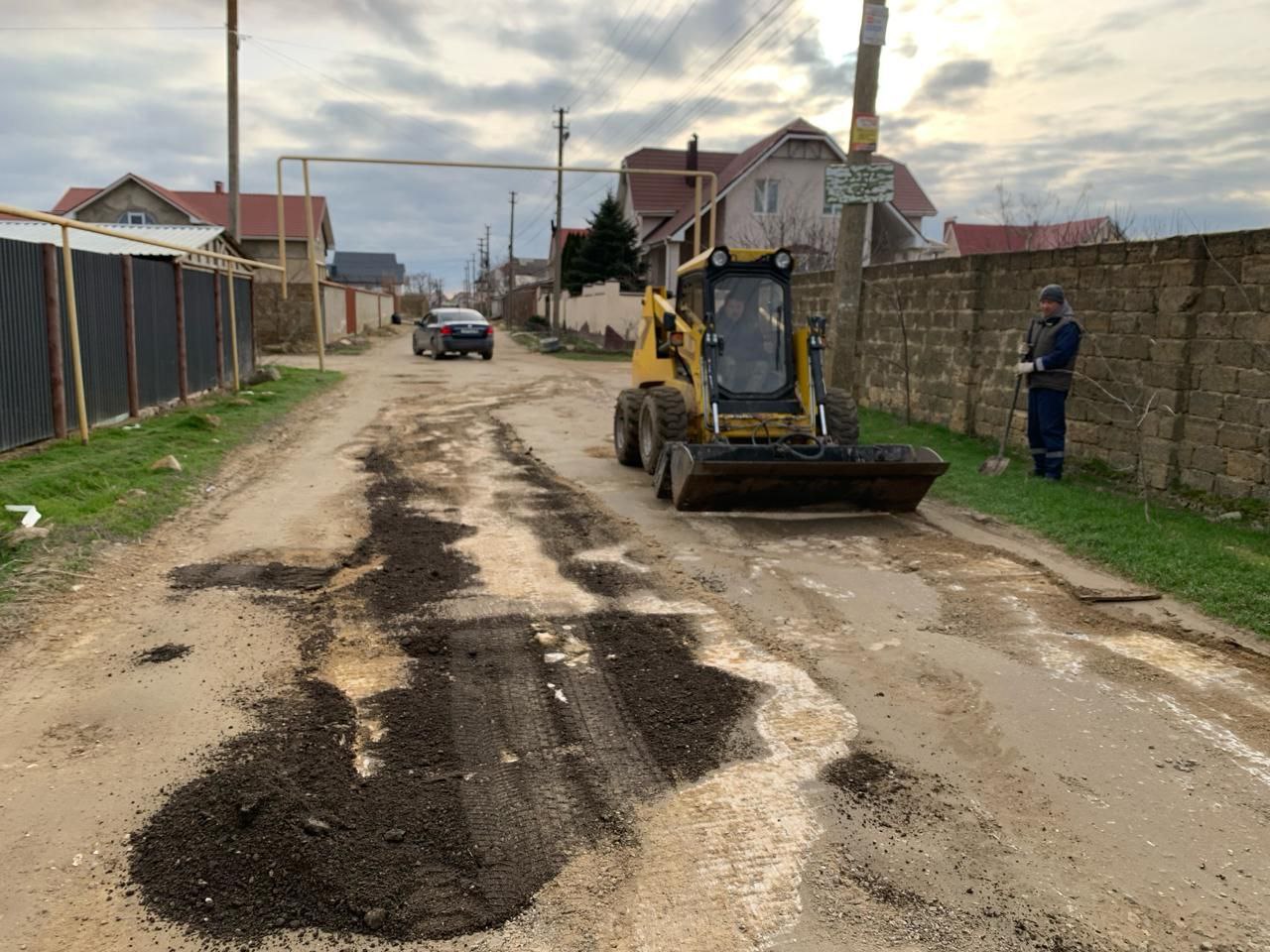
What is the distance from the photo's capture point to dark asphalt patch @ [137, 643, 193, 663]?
190 inches

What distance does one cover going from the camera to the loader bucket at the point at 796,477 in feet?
26.1

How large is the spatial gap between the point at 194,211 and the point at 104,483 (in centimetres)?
4633

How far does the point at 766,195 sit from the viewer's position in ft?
120

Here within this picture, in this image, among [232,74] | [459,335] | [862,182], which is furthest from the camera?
[459,335]

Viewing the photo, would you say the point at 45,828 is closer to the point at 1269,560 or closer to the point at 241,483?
the point at 241,483

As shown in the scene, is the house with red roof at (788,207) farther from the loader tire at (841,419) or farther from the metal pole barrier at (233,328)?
the loader tire at (841,419)

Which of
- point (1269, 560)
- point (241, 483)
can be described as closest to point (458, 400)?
point (241, 483)

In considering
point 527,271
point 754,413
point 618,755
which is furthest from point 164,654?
point 527,271

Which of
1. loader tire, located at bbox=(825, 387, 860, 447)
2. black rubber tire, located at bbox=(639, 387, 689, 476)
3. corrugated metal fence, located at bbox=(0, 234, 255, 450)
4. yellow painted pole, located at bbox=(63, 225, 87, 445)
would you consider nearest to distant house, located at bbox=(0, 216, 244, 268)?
corrugated metal fence, located at bbox=(0, 234, 255, 450)

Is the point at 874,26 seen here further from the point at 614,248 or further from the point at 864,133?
the point at 614,248

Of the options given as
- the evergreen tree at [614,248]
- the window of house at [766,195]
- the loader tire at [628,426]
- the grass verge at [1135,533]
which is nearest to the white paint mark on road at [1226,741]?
the grass verge at [1135,533]

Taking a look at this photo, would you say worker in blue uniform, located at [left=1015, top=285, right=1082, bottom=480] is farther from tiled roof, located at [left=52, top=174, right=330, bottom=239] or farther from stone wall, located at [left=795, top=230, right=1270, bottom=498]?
tiled roof, located at [left=52, top=174, right=330, bottom=239]

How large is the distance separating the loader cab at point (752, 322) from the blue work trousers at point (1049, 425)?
267 centimetres

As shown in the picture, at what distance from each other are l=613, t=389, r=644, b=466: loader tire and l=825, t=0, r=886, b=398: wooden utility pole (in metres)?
2.81
